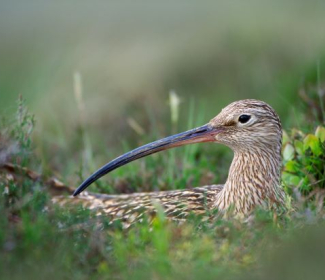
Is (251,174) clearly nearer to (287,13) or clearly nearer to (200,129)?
(200,129)

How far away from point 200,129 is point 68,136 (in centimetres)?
344

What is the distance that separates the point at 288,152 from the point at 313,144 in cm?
31

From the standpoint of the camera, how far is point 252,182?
6137 millimetres

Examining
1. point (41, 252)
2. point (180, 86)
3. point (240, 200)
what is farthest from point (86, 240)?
point (180, 86)

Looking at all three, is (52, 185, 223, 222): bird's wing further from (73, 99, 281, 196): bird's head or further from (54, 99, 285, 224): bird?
(73, 99, 281, 196): bird's head

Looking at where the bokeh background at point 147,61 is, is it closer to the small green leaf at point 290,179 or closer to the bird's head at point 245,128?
the small green leaf at point 290,179

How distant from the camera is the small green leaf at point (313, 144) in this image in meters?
6.40

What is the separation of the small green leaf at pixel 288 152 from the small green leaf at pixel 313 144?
224mm

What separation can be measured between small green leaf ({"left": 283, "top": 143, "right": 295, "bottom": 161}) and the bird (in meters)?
0.41

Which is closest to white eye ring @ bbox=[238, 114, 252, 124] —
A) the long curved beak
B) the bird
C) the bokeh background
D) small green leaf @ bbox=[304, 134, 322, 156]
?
the bird

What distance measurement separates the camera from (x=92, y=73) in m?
12.3

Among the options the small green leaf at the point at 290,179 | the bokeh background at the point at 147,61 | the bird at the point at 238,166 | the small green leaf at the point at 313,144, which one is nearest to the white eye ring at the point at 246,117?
the bird at the point at 238,166

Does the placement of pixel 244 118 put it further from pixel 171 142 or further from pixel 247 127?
pixel 171 142

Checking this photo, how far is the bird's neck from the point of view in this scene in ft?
19.7
